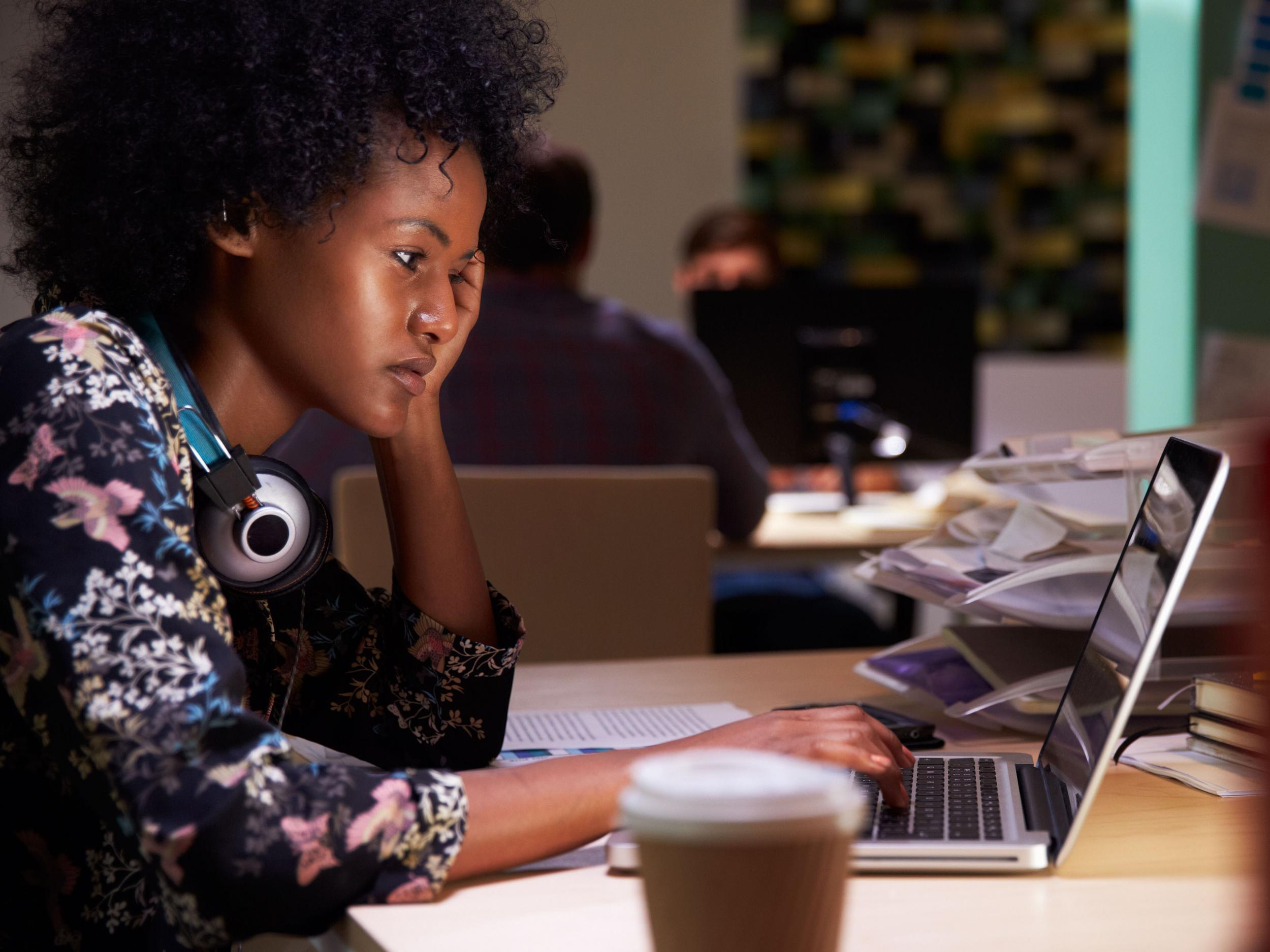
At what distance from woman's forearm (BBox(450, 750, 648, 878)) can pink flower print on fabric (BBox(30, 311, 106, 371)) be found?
0.97 ft

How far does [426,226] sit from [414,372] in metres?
A: 0.11

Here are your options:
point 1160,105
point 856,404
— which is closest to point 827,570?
point 856,404

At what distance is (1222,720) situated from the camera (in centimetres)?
92

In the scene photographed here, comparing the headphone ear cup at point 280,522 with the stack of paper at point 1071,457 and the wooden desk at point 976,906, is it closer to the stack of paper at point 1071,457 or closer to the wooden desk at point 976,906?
the wooden desk at point 976,906

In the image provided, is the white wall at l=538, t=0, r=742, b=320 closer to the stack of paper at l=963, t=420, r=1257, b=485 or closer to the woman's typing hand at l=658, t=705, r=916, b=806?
the stack of paper at l=963, t=420, r=1257, b=485

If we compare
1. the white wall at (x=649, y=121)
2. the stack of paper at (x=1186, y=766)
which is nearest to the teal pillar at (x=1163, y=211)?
the stack of paper at (x=1186, y=766)

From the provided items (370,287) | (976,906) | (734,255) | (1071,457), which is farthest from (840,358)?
(976,906)

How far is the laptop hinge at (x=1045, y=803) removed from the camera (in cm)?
71

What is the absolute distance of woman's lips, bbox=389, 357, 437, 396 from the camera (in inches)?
36.4

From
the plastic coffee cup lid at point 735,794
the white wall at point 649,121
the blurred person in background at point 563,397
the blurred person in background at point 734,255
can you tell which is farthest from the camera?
the white wall at point 649,121

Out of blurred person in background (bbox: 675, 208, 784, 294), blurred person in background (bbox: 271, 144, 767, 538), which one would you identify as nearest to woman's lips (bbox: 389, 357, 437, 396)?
blurred person in background (bbox: 271, 144, 767, 538)

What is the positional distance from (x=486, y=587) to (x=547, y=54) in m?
0.49

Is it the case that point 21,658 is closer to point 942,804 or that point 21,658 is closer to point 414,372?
point 414,372

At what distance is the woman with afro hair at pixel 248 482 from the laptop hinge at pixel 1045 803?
82 mm
